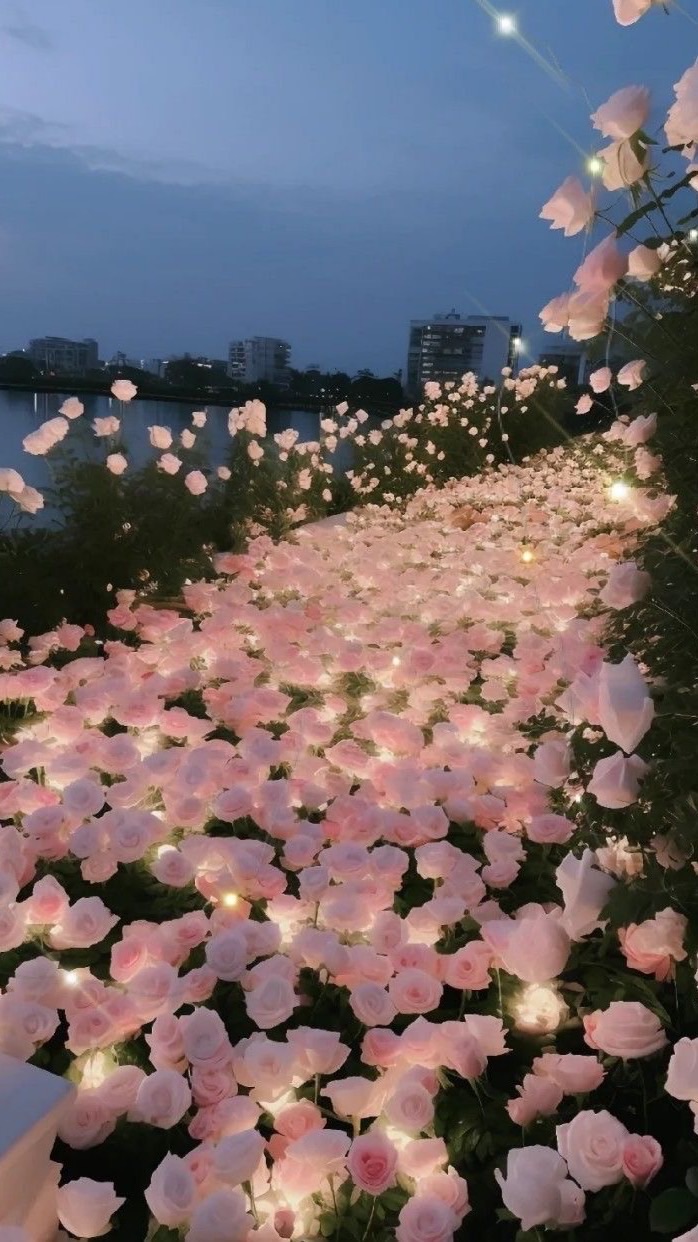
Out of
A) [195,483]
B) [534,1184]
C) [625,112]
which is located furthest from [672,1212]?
[195,483]

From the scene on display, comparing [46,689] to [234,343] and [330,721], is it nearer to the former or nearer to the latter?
[330,721]

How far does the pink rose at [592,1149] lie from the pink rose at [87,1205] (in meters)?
0.60

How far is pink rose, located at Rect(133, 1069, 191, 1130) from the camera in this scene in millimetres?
1332

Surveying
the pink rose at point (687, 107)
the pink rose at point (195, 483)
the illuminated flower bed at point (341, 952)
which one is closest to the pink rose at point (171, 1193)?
the illuminated flower bed at point (341, 952)

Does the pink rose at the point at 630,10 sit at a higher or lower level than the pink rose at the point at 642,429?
higher

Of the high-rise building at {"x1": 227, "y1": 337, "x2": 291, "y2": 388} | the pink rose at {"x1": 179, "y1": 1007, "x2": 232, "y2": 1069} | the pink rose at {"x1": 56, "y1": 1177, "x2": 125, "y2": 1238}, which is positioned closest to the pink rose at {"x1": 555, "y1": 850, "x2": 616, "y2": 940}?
the pink rose at {"x1": 179, "y1": 1007, "x2": 232, "y2": 1069}

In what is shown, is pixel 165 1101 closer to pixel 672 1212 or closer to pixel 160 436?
pixel 672 1212

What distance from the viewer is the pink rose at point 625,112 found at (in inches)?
47.7

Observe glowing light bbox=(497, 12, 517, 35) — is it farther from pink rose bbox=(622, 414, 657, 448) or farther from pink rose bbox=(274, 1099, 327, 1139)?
pink rose bbox=(274, 1099, 327, 1139)

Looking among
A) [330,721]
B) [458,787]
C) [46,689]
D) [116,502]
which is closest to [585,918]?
[458,787]

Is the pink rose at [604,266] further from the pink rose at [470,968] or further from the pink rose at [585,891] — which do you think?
the pink rose at [470,968]

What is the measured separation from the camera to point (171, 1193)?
112 cm

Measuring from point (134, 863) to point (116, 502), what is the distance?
225 centimetres

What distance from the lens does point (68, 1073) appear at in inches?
60.3
